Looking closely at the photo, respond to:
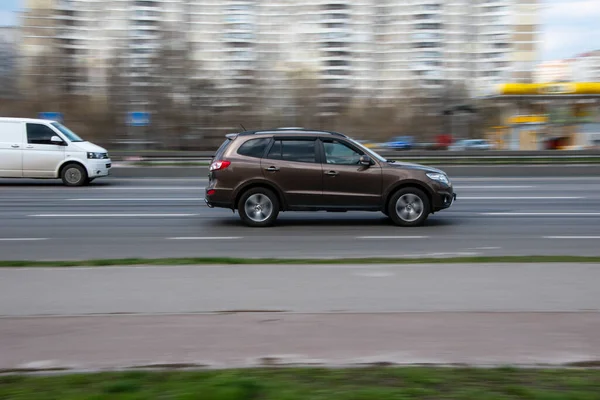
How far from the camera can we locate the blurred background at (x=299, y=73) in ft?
115

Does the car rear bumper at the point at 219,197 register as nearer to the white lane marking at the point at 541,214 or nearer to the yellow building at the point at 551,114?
the white lane marking at the point at 541,214

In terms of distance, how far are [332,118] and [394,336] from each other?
6606 centimetres

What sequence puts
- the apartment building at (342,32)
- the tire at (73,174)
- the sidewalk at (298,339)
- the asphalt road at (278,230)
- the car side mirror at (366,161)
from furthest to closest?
1. the apartment building at (342,32)
2. the tire at (73,174)
3. the car side mirror at (366,161)
4. the asphalt road at (278,230)
5. the sidewalk at (298,339)

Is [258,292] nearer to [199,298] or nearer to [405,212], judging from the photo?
[199,298]

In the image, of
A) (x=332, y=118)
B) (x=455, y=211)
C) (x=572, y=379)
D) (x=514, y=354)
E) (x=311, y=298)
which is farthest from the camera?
(x=332, y=118)

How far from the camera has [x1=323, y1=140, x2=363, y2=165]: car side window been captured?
12633 mm

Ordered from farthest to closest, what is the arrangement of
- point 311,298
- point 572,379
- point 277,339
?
point 311,298, point 277,339, point 572,379

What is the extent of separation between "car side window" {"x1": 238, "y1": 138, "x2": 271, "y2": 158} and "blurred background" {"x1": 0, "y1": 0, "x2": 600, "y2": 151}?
61.9 feet

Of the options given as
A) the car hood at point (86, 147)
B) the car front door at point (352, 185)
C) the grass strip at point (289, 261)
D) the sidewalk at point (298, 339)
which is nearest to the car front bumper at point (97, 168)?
the car hood at point (86, 147)

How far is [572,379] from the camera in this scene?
4.33m

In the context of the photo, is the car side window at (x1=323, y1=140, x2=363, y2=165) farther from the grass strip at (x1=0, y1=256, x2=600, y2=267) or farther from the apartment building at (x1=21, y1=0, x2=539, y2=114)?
the apartment building at (x1=21, y1=0, x2=539, y2=114)

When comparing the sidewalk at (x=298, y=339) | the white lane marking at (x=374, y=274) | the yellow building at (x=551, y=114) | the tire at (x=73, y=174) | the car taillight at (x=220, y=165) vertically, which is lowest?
the sidewalk at (x=298, y=339)

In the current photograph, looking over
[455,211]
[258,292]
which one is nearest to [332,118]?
[455,211]

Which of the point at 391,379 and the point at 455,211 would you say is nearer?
the point at 391,379
